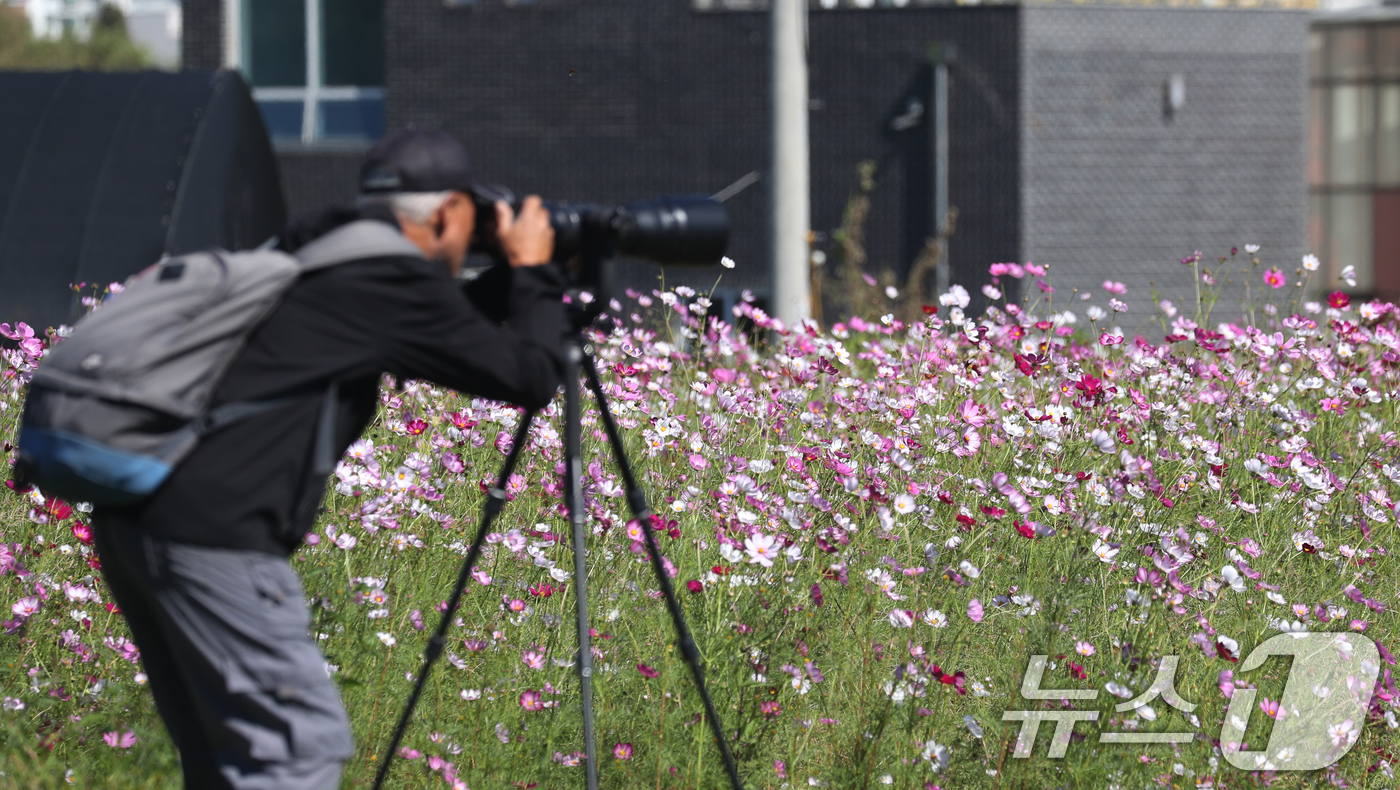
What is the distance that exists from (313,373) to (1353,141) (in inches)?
775

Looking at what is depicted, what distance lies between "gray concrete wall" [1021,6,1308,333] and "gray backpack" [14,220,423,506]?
1519 cm

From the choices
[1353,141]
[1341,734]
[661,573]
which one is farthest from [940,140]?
[661,573]

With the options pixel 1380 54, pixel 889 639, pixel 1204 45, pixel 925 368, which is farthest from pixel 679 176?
pixel 889 639

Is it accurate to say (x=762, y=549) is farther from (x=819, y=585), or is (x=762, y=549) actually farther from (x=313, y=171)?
(x=313, y=171)

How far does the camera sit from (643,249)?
301 cm

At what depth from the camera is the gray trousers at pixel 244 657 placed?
2.35 metres

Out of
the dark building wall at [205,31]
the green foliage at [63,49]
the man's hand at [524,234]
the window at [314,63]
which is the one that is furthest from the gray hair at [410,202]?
the green foliage at [63,49]

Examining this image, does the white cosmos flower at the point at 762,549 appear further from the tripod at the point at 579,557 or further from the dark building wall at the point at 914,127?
the dark building wall at the point at 914,127

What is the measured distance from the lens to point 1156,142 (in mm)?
17547

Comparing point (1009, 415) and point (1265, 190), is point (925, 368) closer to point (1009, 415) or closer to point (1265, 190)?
point (1009, 415)

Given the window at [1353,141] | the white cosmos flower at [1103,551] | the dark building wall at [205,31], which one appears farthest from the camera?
the window at [1353,141]

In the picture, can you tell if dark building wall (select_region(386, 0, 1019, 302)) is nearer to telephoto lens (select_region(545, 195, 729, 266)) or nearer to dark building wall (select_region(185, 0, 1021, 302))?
dark building wall (select_region(185, 0, 1021, 302))

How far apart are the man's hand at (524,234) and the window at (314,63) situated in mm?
15923

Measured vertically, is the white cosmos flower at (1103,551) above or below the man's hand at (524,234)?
below
